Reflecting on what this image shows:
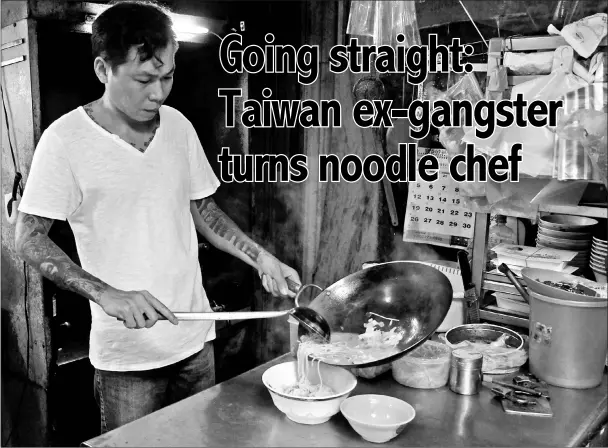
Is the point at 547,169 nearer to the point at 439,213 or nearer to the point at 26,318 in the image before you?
the point at 439,213

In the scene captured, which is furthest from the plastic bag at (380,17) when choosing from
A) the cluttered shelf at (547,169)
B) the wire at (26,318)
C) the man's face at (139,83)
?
the wire at (26,318)

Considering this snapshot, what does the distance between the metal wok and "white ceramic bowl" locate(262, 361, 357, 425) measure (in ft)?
0.50

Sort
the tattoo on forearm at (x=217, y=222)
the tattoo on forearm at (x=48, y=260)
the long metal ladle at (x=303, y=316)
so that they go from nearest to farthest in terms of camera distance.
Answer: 1. the long metal ladle at (x=303, y=316)
2. the tattoo on forearm at (x=48, y=260)
3. the tattoo on forearm at (x=217, y=222)

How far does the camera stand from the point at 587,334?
1.60 meters

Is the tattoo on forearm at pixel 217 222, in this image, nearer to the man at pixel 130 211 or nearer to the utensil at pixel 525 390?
the man at pixel 130 211

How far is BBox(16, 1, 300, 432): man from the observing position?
1599 millimetres

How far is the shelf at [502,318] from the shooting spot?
6.41 ft

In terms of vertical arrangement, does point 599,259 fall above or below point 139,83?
below

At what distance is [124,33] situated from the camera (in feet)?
5.54

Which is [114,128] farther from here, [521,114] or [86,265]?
[521,114]

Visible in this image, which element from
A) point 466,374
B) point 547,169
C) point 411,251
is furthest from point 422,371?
point 411,251

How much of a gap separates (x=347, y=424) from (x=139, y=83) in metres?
1.12

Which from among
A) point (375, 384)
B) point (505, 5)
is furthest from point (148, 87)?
point (505, 5)

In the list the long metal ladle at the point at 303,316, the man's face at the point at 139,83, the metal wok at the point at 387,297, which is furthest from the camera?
the man's face at the point at 139,83
